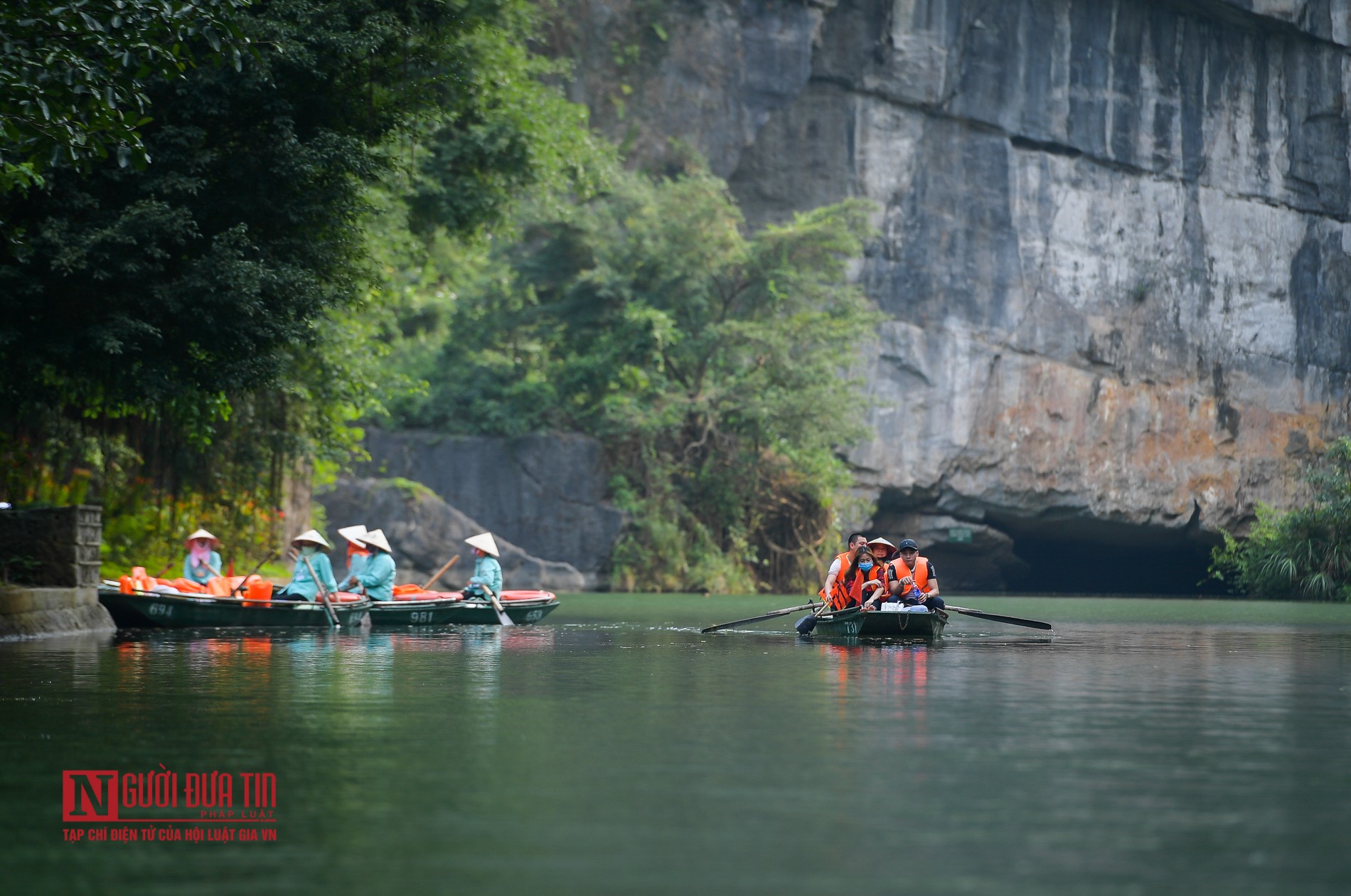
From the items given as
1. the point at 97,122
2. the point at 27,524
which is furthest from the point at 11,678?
the point at 27,524

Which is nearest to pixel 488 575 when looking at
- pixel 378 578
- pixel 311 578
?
pixel 378 578

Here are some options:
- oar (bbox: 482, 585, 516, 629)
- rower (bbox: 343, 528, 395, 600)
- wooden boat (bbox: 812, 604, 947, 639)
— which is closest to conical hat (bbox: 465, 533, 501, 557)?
oar (bbox: 482, 585, 516, 629)

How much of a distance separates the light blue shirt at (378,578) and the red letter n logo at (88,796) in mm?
13360

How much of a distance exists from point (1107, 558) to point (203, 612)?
116 ft

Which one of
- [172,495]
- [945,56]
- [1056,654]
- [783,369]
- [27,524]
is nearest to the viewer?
[1056,654]

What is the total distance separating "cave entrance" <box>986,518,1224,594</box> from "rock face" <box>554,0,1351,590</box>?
34 cm

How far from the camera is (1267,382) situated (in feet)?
136

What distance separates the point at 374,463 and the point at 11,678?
25718 millimetres

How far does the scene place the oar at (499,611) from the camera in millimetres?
20047

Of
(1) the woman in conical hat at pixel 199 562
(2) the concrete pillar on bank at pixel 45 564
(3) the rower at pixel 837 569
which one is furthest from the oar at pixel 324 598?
(3) the rower at pixel 837 569

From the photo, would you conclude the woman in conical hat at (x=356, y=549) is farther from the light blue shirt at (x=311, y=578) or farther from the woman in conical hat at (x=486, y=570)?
the woman in conical hat at (x=486, y=570)

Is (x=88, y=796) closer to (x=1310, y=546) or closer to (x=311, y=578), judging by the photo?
(x=311, y=578)

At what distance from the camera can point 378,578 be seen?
782 inches

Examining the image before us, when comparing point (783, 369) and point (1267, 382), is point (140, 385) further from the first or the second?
point (1267, 382)
